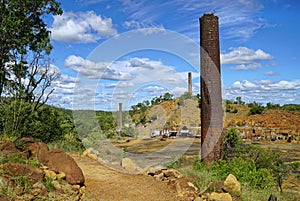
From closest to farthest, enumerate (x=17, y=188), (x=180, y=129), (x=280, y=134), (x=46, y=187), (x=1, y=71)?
(x=17, y=188) < (x=46, y=187) < (x=1, y=71) < (x=180, y=129) < (x=280, y=134)

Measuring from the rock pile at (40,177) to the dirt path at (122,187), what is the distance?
0.32 m

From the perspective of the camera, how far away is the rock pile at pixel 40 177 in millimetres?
4492

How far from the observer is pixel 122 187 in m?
6.02

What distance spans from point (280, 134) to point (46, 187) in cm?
2318

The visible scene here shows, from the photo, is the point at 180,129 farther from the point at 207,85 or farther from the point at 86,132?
the point at 207,85

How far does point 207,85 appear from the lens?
742 cm

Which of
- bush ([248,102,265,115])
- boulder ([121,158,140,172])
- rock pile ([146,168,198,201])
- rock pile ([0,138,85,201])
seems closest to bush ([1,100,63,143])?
rock pile ([0,138,85,201])

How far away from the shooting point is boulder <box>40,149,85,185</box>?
5562 mm

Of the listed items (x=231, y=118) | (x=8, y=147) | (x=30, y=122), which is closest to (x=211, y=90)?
(x=8, y=147)

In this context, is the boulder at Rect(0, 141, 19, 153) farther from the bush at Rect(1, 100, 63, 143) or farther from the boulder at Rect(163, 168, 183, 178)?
the boulder at Rect(163, 168, 183, 178)

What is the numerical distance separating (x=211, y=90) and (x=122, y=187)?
3002mm

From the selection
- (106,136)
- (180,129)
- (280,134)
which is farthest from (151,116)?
(280,134)

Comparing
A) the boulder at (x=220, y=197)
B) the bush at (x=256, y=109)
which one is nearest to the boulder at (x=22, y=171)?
the boulder at (x=220, y=197)

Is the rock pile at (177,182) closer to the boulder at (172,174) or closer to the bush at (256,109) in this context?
the boulder at (172,174)
